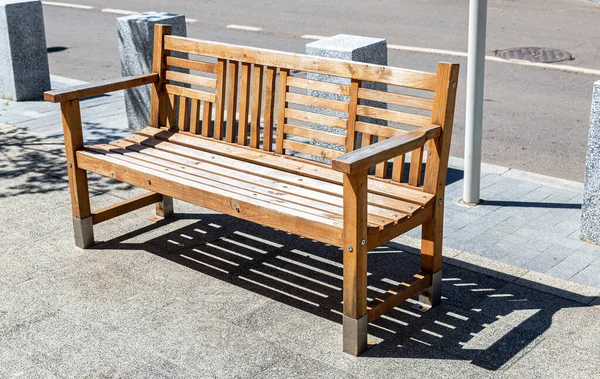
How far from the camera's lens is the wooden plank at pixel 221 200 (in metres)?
4.48

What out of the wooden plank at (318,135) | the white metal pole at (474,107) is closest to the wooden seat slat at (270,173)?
the wooden plank at (318,135)

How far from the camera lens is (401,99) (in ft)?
15.7

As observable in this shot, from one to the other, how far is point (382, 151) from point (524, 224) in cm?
207

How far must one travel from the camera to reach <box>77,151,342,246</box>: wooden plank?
448cm

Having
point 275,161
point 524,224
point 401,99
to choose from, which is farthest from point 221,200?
point 524,224

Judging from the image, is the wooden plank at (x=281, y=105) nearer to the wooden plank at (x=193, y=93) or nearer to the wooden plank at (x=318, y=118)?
the wooden plank at (x=318, y=118)

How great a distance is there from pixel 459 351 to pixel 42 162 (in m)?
4.51

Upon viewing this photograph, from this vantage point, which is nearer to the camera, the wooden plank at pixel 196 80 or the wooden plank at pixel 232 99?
the wooden plank at pixel 232 99

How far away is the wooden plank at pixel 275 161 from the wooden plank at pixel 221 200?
46 centimetres

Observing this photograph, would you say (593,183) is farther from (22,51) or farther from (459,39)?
(459,39)

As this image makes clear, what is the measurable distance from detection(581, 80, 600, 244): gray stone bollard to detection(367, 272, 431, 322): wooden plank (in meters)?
1.36

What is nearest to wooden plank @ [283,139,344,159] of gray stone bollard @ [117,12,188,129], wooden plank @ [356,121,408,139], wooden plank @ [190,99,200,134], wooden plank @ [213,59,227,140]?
wooden plank @ [356,121,408,139]

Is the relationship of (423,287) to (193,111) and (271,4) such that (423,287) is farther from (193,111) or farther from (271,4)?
(271,4)

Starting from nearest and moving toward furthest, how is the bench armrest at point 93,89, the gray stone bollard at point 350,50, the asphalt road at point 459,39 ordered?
1. the bench armrest at point 93,89
2. the gray stone bollard at point 350,50
3. the asphalt road at point 459,39
